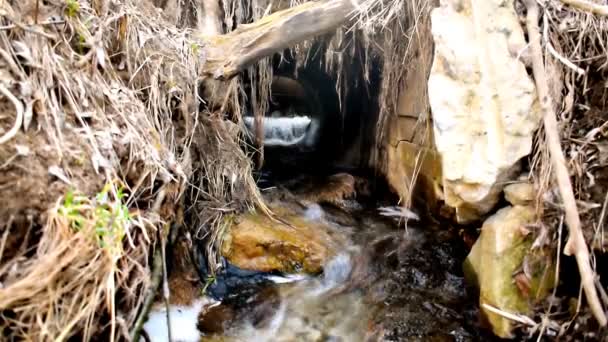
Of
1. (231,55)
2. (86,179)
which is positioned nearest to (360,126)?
(231,55)

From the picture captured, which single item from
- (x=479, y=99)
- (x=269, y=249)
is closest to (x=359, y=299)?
(x=269, y=249)

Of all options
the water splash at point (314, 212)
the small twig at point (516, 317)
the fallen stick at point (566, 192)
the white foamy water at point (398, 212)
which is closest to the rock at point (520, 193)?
the fallen stick at point (566, 192)

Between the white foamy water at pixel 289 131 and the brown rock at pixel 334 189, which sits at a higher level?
the white foamy water at pixel 289 131

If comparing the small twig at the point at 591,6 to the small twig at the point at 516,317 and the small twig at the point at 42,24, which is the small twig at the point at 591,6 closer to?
the small twig at the point at 516,317

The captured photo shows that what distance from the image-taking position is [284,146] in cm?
928

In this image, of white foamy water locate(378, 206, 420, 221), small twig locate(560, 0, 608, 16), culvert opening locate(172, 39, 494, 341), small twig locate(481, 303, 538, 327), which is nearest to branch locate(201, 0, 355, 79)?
culvert opening locate(172, 39, 494, 341)

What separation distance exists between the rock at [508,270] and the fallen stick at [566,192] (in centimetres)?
33

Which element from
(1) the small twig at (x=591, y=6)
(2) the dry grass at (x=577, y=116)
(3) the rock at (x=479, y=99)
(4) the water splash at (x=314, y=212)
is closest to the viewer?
(1) the small twig at (x=591, y=6)

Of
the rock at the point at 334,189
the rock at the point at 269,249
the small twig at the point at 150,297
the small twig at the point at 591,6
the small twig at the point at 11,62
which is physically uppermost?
the small twig at the point at 591,6

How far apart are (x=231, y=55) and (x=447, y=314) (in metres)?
2.64

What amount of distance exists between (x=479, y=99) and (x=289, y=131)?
835cm

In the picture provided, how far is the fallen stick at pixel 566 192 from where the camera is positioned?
179 centimetres

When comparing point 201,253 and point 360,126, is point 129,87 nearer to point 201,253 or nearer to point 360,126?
point 201,253

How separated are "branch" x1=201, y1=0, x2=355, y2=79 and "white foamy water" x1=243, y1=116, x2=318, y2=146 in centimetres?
463
